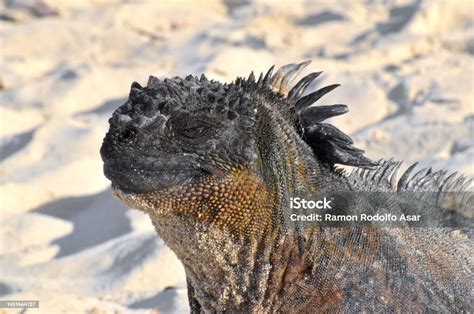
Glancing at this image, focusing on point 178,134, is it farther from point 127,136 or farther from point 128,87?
point 128,87

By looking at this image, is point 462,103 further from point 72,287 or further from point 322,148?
point 322,148

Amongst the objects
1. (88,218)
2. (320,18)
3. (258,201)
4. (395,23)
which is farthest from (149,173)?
(320,18)

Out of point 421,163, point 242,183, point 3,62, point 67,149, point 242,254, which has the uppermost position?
point 3,62

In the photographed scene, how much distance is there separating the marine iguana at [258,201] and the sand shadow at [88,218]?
9.29ft

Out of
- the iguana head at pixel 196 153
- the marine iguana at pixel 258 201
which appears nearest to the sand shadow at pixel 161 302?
the marine iguana at pixel 258 201

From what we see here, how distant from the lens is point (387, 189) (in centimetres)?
313

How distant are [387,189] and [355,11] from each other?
762 centimetres

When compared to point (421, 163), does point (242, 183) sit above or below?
below

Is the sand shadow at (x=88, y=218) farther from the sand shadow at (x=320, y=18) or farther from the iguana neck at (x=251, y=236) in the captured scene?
the sand shadow at (x=320, y=18)

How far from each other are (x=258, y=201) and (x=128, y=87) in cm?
591

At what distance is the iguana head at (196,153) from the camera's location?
8.64 ft

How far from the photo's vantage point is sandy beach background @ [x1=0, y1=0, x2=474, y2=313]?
5133 millimetres

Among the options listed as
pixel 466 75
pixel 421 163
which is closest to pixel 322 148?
pixel 421 163

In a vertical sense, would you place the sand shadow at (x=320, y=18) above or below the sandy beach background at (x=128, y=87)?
above
